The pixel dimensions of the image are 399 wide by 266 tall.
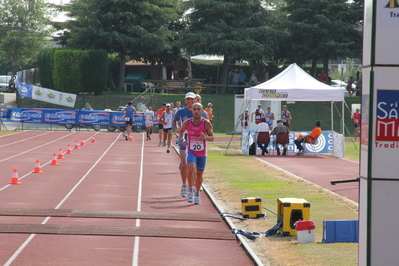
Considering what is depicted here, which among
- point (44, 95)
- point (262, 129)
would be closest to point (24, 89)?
point (44, 95)

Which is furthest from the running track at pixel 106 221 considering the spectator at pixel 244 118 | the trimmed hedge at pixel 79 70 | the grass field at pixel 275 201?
the trimmed hedge at pixel 79 70

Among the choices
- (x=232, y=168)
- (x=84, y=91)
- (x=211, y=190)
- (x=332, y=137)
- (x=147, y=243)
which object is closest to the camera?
(x=147, y=243)

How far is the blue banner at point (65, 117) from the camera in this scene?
129 ft

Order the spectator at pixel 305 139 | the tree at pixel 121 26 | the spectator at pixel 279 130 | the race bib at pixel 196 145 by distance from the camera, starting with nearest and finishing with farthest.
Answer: the race bib at pixel 196 145, the spectator at pixel 279 130, the spectator at pixel 305 139, the tree at pixel 121 26

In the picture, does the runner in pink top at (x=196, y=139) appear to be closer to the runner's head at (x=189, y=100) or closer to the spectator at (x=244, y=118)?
the runner's head at (x=189, y=100)

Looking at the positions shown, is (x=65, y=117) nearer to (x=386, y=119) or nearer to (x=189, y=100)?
(x=189, y=100)

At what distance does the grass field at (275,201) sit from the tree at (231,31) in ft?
85.7

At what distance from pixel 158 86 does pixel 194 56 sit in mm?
3812

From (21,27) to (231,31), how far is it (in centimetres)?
2697

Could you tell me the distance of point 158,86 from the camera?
50.4 meters

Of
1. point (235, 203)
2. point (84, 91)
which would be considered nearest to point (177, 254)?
point (235, 203)

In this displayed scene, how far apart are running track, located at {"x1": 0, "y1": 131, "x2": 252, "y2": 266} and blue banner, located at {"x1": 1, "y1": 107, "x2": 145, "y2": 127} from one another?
21.1 m

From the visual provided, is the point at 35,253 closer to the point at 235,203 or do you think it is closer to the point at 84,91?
the point at 235,203

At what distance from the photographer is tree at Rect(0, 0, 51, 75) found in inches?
2525
